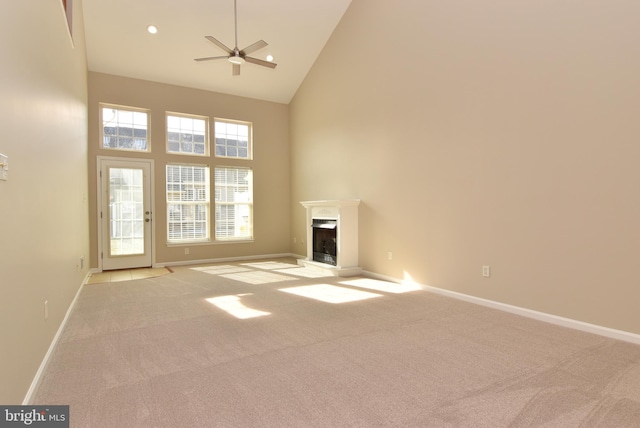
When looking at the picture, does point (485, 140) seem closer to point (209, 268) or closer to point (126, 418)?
point (126, 418)

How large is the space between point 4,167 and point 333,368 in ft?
7.18

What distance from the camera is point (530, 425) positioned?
174 cm

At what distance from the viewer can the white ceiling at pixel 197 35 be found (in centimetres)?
552

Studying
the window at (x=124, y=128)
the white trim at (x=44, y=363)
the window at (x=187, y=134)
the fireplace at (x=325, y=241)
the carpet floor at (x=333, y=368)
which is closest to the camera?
the carpet floor at (x=333, y=368)

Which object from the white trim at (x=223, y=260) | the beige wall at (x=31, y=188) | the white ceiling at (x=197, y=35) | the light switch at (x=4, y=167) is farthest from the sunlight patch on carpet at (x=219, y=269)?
the light switch at (x=4, y=167)

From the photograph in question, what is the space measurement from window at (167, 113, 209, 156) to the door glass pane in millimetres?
918

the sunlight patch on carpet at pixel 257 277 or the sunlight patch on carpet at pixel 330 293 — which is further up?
the sunlight patch on carpet at pixel 257 277

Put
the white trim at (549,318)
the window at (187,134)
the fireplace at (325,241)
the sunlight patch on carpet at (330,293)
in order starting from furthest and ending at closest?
the window at (187,134) → the fireplace at (325,241) → the sunlight patch on carpet at (330,293) → the white trim at (549,318)

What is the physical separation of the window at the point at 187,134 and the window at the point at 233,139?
260mm

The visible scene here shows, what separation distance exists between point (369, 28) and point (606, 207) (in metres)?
4.36

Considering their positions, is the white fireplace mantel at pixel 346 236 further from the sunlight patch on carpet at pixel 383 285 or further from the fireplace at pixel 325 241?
the sunlight patch on carpet at pixel 383 285

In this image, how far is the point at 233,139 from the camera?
305 inches

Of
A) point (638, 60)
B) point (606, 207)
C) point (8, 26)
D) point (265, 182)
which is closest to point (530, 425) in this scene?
point (606, 207)

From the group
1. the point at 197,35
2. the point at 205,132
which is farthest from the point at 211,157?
the point at 197,35
